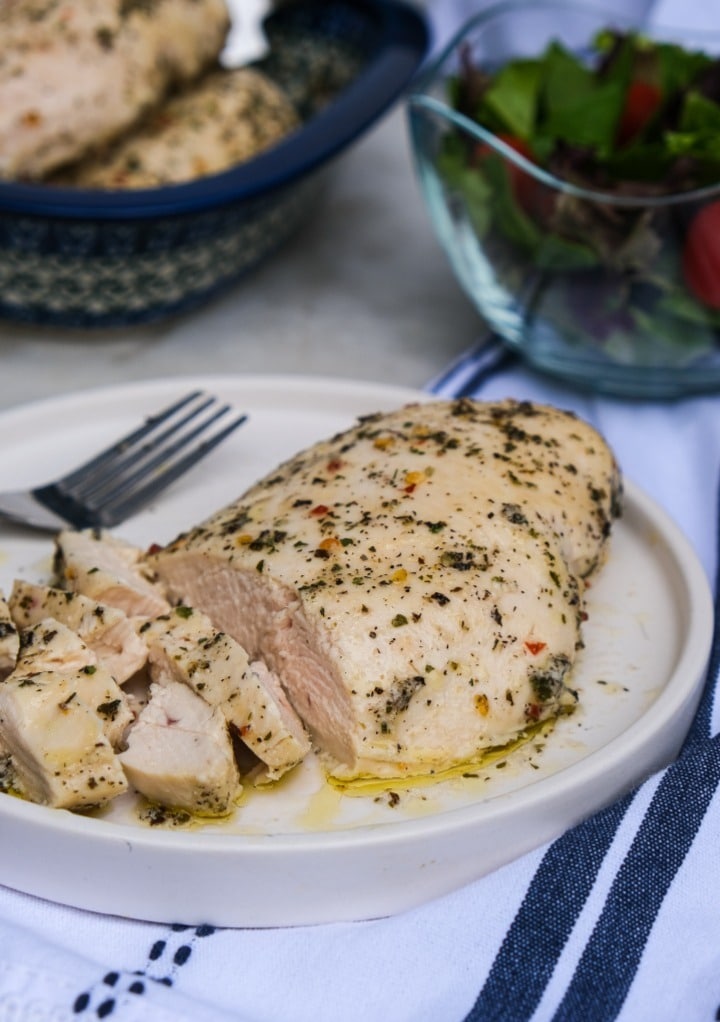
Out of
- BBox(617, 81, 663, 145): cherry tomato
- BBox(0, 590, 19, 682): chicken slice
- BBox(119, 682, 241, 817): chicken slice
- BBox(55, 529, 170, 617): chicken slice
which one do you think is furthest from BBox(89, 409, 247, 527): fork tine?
BBox(617, 81, 663, 145): cherry tomato

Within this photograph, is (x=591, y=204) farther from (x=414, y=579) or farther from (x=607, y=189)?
(x=414, y=579)

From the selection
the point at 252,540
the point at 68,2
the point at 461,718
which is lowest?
the point at 461,718

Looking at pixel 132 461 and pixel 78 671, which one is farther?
pixel 132 461

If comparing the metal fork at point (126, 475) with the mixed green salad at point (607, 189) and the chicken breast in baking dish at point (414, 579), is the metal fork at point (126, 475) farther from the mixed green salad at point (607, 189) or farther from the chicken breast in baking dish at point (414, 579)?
the mixed green salad at point (607, 189)

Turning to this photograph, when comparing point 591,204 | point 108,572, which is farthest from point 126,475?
point 591,204

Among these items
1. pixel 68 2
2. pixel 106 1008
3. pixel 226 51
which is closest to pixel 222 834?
pixel 106 1008

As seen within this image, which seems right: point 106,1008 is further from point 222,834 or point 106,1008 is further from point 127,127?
point 127,127

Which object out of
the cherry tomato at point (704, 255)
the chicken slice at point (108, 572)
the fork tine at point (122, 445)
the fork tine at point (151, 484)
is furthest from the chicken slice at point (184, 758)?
the cherry tomato at point (704, 255)
